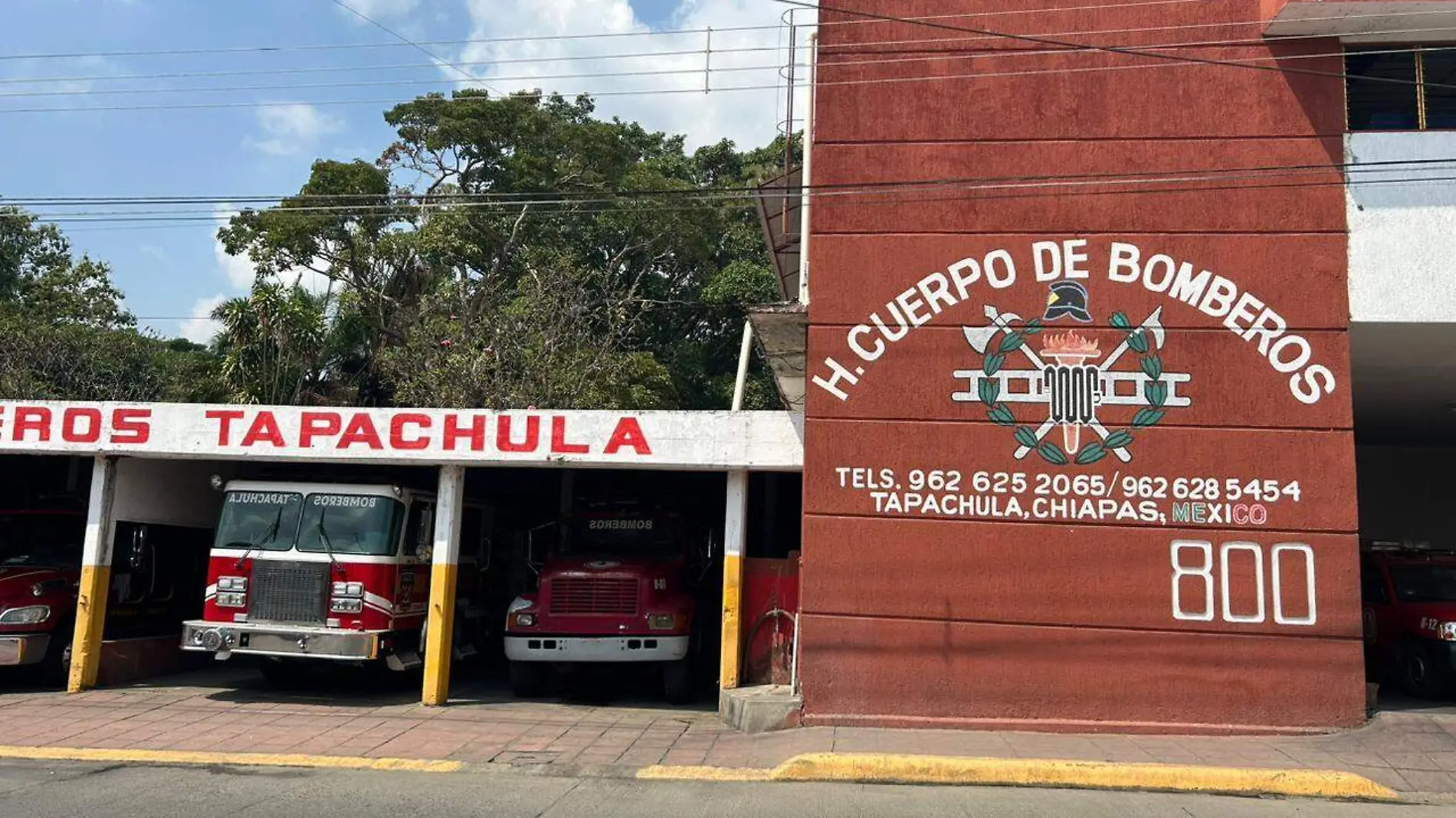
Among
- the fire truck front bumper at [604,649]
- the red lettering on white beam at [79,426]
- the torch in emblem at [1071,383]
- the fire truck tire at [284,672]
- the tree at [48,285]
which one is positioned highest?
the tree at [48,285]

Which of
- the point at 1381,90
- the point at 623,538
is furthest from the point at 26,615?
the point at 1381,90

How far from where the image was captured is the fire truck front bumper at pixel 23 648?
476 inches

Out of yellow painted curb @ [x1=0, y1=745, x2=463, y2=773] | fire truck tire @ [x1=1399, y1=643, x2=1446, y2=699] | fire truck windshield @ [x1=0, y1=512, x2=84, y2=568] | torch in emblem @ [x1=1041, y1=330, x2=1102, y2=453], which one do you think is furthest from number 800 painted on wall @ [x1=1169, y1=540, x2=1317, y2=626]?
fire truck windshield @ [x1=0, y1=512, x2=84, y2=568]

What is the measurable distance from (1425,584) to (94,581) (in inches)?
670

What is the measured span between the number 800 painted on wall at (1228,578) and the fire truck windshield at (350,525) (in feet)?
29.5

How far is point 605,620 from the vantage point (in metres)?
12.4

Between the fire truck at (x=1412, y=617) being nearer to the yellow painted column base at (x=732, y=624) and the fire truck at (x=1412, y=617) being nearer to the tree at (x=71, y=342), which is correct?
the yellow painted column base at (x=732, y=624)

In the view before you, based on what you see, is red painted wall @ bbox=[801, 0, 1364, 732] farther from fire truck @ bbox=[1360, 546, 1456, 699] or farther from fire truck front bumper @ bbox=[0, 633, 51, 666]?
fire truck front bumper @ bbox=[0, 633, 51, 666]

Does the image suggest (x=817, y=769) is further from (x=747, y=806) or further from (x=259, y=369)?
(x=259, y=369)

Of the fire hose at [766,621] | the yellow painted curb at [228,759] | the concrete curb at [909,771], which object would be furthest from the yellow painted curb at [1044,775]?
the fire hose at [766,621]

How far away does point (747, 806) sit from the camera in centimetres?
767

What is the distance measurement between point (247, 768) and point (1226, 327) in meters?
10.5

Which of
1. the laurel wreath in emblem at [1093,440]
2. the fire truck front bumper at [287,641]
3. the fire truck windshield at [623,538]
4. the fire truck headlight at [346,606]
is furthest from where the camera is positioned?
the fire truck windshield at [623,538]

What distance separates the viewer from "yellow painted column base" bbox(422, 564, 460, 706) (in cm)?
1220
